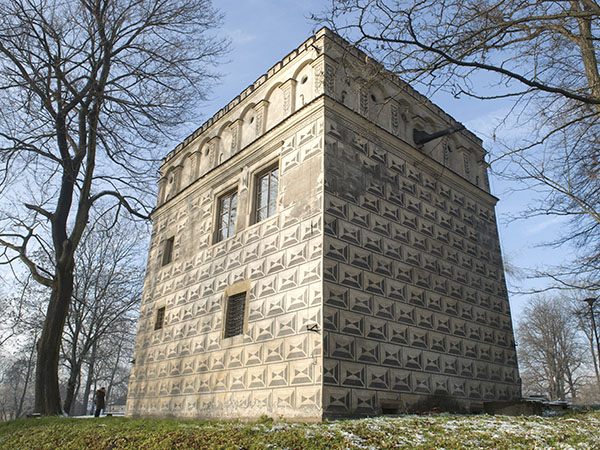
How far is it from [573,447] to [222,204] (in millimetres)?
11872

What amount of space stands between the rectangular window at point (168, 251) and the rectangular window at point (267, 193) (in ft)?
17.9

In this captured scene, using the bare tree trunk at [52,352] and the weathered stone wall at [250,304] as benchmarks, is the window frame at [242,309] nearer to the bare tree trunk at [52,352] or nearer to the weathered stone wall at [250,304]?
the weathered stone wall at [250,304]

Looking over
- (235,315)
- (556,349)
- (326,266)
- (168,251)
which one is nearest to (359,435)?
(326,266)

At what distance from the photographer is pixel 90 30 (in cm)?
1369

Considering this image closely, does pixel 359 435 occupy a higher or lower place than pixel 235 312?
lower

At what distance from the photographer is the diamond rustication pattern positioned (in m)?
10.3

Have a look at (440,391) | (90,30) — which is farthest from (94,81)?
(440,391)

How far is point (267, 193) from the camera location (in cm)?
1353

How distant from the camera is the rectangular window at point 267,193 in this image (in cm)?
1313

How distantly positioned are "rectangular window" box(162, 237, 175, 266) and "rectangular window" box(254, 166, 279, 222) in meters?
5.47

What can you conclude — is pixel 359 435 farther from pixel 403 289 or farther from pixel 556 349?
pixel 556 349

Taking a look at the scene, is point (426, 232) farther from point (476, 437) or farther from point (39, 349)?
point (39, 349)

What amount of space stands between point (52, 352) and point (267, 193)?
7.94m

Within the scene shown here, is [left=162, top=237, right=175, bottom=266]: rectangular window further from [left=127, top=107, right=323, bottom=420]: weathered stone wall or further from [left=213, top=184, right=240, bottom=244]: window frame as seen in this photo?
[left=213, top=184, right=240, bottom=244]: window frame
